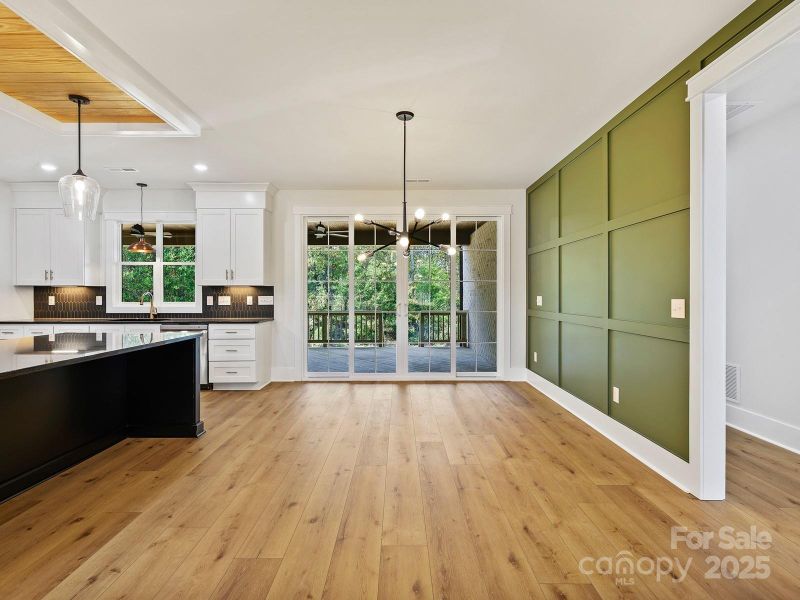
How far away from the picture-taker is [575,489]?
2.64 metres

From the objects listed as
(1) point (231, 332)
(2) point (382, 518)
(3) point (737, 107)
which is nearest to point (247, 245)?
(1) point (231, 332)

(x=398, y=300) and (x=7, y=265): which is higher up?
(x=7, y=265)

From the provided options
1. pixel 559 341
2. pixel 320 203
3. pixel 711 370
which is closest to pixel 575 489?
pixel 711 370

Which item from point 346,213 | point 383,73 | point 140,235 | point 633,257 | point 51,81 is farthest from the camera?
point 346,213

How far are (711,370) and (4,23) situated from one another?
449 cm

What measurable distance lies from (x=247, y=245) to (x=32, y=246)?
290 cm

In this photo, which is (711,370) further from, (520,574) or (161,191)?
(161,191)

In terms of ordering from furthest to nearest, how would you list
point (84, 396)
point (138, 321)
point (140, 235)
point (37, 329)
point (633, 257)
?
point (140, 235), point (138, 321), point (37, 329), point (633, 257), point (84, 396)

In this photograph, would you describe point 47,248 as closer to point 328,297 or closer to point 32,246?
point 32,246

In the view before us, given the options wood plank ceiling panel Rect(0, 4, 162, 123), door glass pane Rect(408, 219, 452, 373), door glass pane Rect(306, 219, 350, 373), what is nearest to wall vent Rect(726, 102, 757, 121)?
door glass pane Rect(408, 219, 452, 373)

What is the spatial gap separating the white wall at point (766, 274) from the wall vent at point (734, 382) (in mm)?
43

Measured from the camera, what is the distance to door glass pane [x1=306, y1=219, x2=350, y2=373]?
6.04 metres

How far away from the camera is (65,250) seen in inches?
224

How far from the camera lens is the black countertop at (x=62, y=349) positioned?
2.02 metres
